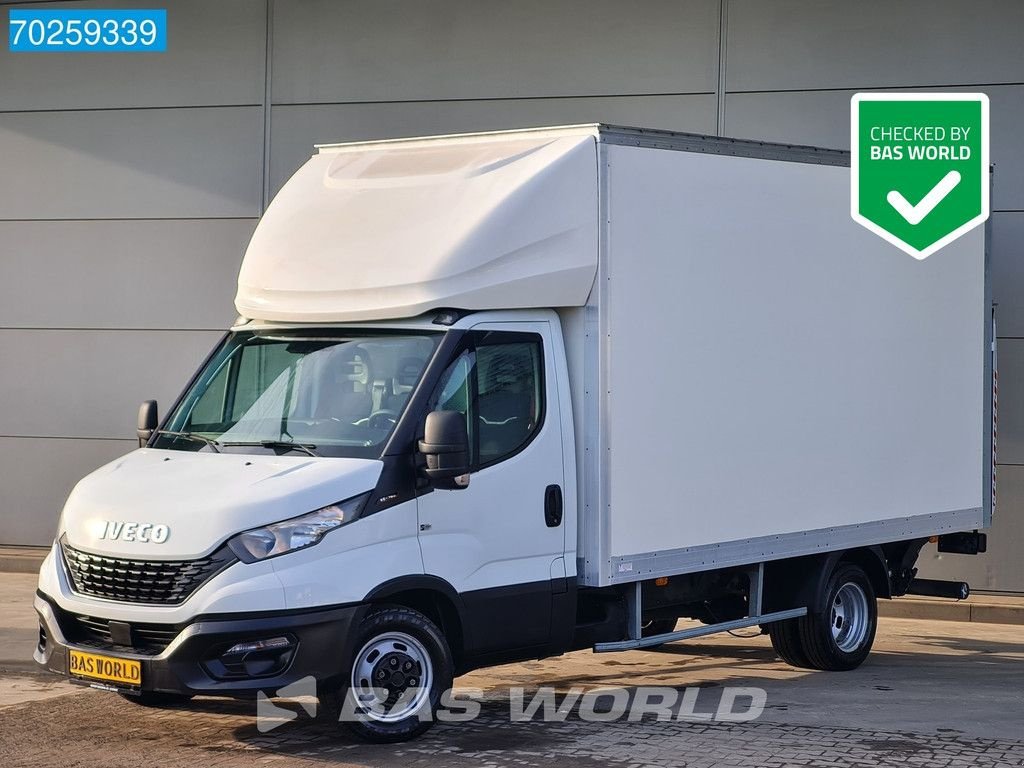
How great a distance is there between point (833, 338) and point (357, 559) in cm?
411

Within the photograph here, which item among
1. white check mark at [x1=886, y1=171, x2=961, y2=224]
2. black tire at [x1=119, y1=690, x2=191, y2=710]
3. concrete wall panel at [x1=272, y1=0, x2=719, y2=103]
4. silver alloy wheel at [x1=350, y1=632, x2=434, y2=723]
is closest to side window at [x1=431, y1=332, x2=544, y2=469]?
silver alloy wheel at [x1=350, y1=632, x2=434, y2=723]

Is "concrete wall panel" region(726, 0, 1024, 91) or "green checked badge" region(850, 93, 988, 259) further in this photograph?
"concrete wall panel" region(726, 0, 1024, 91)

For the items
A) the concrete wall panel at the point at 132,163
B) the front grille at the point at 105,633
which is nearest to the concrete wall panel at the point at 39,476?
the concrete wall panel at the point at 132,163

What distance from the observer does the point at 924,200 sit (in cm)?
1408

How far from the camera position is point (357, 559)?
7.85 metres

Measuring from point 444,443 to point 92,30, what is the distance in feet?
34.8

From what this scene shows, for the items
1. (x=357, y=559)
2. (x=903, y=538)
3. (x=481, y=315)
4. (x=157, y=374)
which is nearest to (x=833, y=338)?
(x=903, y=538)

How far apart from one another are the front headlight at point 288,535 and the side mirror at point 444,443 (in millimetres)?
513

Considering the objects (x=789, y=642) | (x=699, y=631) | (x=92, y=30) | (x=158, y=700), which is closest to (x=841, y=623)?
(x=789, y=642)

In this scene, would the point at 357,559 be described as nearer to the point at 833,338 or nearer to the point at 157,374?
the point at 833,338

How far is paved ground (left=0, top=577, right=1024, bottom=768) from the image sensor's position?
7.99 metres

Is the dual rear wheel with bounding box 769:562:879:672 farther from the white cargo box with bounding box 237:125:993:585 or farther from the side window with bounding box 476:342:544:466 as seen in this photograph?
the side window with bounding box 476:342:544:466

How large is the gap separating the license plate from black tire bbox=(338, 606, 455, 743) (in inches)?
40.6

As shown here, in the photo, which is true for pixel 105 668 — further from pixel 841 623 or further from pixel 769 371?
pixel 841 623
